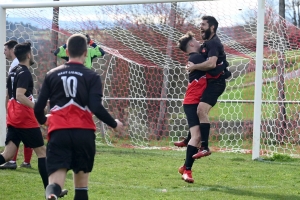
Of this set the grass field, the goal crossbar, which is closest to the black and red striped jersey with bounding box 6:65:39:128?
the grass field

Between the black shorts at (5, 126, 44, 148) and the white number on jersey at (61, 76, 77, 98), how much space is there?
7.67 feet

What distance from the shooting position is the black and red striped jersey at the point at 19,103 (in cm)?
743

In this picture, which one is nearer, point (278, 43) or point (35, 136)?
point (35, 136)

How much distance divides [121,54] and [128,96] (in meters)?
1.49

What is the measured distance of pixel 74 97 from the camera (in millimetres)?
5398

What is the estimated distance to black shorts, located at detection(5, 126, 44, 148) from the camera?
7.60 m

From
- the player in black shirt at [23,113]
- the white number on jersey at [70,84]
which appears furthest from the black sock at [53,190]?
the player in black shirt at [23,113]

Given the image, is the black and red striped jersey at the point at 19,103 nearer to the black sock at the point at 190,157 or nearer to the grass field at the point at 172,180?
the grass field at the point at 172,180

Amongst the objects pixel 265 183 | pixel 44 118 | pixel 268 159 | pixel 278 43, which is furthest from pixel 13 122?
pixel 278 43

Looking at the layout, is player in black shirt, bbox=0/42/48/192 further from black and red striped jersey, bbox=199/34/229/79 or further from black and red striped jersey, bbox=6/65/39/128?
black and red striped jersey, bbox=199/34/229/79

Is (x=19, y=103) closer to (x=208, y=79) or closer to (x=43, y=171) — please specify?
(x=43, y=171)

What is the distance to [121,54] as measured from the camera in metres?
13.6

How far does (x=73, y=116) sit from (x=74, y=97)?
0.16 m

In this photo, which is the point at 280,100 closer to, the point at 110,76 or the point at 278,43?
the point at 278,43
